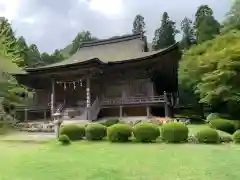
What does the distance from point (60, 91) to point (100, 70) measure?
6.09m

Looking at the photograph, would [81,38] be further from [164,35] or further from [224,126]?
[224,126]

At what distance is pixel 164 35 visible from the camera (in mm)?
52062

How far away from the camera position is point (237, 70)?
18.7m

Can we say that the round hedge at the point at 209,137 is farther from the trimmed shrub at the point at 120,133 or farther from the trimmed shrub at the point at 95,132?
the trimmed shrub at the point at 95,132

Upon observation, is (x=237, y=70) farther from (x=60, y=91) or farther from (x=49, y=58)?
(x=49, y=58)

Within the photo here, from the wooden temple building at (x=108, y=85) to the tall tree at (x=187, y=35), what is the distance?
2284cm

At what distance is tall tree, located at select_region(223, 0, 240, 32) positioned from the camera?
84.7 ft

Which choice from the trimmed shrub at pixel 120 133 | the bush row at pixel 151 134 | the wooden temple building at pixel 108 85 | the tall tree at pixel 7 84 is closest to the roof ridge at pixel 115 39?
the wooden temple building at pixel 108 85

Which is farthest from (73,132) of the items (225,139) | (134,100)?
(134,100)

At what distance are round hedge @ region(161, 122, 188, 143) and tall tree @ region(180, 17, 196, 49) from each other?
3716cm

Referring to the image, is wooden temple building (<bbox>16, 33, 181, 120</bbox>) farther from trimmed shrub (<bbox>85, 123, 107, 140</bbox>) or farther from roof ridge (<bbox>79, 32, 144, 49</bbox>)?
trimmed shrub (<bbox>85, 123, 107, 140</bbox>)

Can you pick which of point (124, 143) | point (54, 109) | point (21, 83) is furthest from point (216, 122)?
point (21, 83)

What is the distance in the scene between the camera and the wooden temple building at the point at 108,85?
23.5m

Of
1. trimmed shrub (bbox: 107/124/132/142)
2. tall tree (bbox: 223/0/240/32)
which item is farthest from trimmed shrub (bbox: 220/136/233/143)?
tall tree (bbox: 223/0/240/32)
